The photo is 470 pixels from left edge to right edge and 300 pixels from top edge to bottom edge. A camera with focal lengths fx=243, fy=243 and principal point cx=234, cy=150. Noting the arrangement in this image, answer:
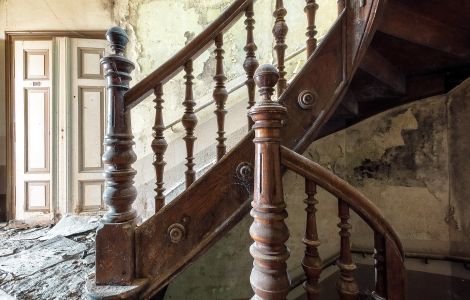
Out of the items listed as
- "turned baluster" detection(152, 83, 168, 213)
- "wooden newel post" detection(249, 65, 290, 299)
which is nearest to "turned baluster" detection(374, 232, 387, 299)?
"wooden newel post" detection(249, 65, 290, 299)

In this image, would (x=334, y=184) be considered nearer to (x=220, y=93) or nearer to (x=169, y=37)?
(x=220, y=93)

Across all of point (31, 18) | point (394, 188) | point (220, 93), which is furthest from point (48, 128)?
point (394, 188)

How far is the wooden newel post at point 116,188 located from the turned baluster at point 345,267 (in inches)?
32.5

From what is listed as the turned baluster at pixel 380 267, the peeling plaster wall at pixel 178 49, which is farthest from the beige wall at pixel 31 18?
the turned baluster at pixel 380 267

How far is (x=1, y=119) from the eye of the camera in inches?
117

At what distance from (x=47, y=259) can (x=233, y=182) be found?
1.82 meters

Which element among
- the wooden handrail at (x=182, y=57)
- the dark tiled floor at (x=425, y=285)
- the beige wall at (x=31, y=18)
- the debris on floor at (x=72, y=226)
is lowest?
the dark tiled floor at (x=425, y=285)

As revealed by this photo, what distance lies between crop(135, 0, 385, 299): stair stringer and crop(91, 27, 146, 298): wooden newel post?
Result: 6 cm

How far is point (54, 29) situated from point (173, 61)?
9.47 ft

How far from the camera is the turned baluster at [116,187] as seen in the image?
40.6 inches

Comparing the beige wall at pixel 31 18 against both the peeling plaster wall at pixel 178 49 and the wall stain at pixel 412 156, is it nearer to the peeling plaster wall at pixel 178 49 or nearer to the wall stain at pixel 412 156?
the peeling plaster wall at pixel 178 49

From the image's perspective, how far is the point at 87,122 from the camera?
9.93ft

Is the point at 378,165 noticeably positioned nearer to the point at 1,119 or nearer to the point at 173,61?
the point at 173,61

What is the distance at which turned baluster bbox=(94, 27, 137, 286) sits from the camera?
40.6 inches
